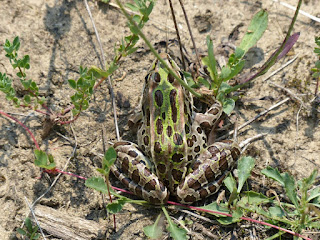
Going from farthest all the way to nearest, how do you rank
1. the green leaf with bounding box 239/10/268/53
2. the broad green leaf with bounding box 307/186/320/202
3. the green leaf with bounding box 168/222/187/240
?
the green leaf with bounding box 239/10/268/53
the broad green leaf with bounding box 307/186/320/202
the green leaf with bounding box 168/222/187/240

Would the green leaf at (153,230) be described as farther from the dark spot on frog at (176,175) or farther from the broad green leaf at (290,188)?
the broad green leaf at (290,188)

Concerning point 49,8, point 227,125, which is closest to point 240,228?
point 227,125

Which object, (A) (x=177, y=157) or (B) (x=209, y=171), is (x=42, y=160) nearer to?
(A) (x=177, y=157)

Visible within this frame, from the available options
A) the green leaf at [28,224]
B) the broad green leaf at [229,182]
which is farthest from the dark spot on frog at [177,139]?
the green leaf at [28,224]

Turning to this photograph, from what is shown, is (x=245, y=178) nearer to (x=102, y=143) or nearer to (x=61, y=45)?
(x=102, y=143)

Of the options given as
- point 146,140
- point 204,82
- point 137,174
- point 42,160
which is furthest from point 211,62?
point 42,160

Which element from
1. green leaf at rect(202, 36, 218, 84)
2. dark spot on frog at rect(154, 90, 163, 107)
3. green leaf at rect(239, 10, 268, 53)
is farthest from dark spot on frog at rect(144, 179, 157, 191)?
green leaf at rect(239, 10, 268, 53)

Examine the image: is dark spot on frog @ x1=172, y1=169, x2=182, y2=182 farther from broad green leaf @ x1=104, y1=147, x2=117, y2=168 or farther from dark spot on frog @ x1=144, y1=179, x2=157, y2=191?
broad green leaf @ x1=104, y1=147, x2=117, y2=168

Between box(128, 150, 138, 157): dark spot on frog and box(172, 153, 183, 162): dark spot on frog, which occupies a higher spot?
box(172, 153, 183, 162): dark spot on frog
